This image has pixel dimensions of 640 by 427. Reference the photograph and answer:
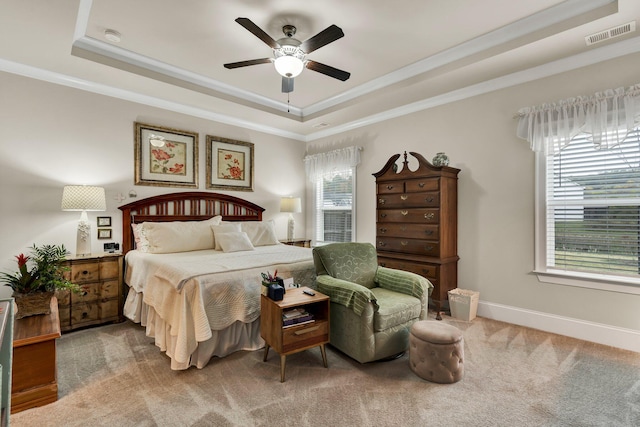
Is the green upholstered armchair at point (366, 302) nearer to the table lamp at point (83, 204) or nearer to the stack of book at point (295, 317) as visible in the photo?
the stack of book at point (295, 317)

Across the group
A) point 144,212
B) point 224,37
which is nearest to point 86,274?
point 144,212

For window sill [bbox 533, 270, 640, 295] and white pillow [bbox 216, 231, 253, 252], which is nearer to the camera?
window sill [bbox 533, 270, 640, 295]

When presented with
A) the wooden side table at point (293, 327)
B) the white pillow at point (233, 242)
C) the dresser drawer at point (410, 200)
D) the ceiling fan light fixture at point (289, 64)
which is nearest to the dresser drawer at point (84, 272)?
the white pillow at point (233, 242)

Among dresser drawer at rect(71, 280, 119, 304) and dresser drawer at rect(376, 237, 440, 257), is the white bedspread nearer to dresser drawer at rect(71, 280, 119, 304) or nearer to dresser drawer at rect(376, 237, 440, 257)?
dresser drawer at rect(71, 280, 119, 304)

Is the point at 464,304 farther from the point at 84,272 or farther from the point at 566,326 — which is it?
the point at 84,272

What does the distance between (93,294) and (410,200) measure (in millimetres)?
3654

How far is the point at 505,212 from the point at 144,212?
14.3 ft

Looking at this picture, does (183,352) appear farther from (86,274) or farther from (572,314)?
(572,314)

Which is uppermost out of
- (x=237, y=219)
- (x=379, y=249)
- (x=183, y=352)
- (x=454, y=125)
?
(x=454, y=125)

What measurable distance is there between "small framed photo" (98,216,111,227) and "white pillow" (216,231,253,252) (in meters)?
1.29

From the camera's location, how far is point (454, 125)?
12.6 feet

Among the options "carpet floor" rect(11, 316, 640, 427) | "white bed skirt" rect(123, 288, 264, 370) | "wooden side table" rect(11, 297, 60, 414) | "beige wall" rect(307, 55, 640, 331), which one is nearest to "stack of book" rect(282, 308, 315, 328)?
"carpet floor" rect(11, 316, 640, 427)

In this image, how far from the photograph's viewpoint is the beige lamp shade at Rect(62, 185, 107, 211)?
10.6ft

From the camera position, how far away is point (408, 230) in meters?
3.75
